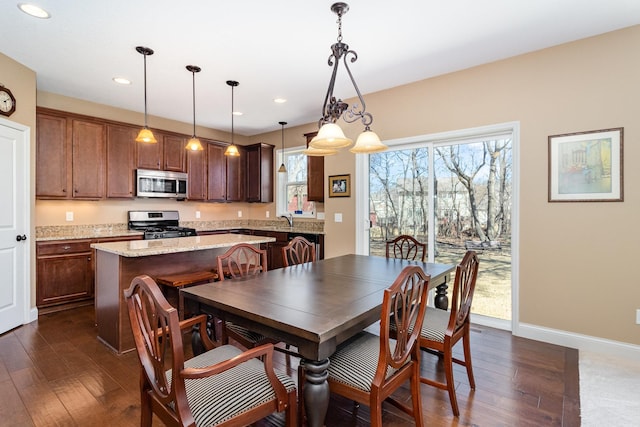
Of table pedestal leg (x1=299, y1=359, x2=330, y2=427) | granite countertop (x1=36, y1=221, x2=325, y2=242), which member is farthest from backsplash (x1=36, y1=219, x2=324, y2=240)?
table pedestal leg (x1=299, y1=359, x2=330, y2=427)

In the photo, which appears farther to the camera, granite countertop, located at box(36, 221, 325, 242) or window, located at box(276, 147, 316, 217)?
window, located at box(276, 147, 316, 217)

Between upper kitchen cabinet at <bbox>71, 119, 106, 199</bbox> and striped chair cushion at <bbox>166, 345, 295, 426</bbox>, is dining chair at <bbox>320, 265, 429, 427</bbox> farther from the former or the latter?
upper kitchen cabinet at <bbox>71, 119, 106, 199</bbox>

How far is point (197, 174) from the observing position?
552cm

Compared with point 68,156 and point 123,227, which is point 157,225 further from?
point 68,156

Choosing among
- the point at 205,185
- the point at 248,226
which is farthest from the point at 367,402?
the point at 248,226

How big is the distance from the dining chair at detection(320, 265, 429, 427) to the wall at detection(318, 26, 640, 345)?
2088 millimetres

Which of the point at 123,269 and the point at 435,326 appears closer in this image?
the point at 435,326

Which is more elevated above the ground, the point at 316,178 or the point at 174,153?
the point at 174,153

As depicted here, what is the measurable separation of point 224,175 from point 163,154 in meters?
1.13

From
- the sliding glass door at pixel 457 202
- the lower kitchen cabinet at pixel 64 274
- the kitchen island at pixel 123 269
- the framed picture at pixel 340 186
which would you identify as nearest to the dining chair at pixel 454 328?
the sliding glass door at pixel 457 202

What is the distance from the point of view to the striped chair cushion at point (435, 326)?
2.03 metres

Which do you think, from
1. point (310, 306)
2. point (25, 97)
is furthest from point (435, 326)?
point (25, 97)

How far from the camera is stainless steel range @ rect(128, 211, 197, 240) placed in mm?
4781

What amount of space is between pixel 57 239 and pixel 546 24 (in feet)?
17.7
